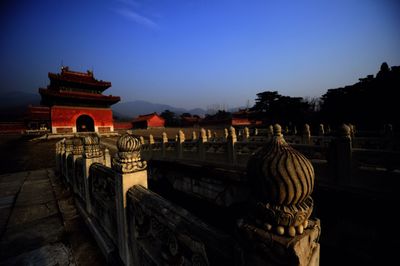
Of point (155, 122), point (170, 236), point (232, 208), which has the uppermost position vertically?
point (155, 122)

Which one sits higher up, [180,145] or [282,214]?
[282,214]

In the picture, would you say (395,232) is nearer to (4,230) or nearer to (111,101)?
(4,230)

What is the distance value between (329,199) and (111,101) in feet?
97.9

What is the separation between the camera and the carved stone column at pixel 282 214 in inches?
28.6

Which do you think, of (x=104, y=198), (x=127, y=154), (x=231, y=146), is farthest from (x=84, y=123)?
(x=127, y=154)

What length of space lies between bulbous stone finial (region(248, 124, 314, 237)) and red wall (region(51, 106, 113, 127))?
29.6 meters

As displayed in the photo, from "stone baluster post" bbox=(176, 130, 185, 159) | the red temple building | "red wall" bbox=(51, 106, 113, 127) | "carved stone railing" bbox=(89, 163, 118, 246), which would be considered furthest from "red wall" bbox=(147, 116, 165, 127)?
"carved stone railing" bbox=(89, 163, 118, 246)

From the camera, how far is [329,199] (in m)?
4.08

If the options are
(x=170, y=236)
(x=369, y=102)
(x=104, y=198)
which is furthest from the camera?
(x=369, y=102)

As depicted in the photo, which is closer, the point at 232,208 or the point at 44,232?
the point at 44,232

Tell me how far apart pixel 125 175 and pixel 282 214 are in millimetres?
1853

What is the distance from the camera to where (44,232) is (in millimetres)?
3184

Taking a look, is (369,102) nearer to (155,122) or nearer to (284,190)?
(284,190)

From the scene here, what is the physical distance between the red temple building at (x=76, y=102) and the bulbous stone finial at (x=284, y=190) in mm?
28717
